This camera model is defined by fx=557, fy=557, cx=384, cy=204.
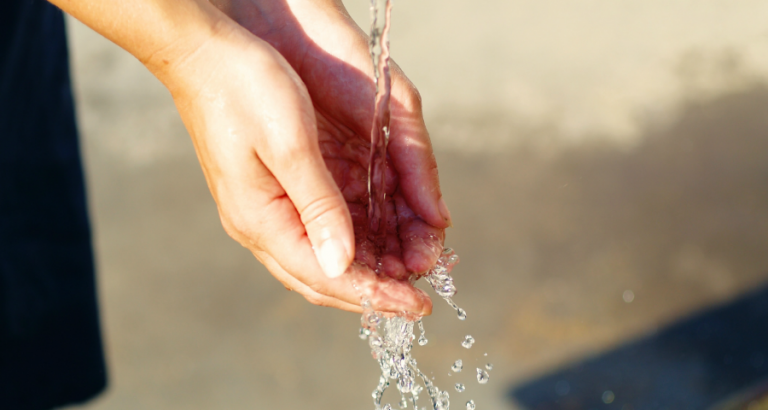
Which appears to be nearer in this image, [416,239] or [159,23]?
[159,23]

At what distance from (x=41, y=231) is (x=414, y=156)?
1.11 m

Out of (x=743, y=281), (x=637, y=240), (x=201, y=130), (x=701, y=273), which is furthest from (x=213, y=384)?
(x=743, y=281)

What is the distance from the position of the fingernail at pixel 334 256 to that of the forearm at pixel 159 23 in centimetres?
37

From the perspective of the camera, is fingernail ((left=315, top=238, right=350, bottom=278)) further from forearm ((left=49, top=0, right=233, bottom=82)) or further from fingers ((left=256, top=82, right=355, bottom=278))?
forearm ((left=49, top=0, right=233, bottom=82))

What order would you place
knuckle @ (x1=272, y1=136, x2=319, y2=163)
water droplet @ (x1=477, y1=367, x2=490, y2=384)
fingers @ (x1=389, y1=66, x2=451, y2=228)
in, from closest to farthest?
knuckle @ (x1=272, y1=136, x2=319, y2=163) < fingers @ (x1=389, y1=66, x2=451, y2=228) < water droplet @ (x1=477, y1=367, x2=490, y2=384)

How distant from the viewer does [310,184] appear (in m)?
0.82

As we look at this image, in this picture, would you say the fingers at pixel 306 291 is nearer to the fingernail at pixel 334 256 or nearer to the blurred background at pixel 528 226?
the fingernail at pixel 334 256

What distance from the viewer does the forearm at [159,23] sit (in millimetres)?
851

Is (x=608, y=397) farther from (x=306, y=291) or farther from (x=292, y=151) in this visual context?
(x=292, y=151)

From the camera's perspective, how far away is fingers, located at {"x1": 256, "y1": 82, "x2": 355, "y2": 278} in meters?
0.82

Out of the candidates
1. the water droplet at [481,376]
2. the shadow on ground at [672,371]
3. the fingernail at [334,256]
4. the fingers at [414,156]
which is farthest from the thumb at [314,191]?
the shadow on ground at [672,371]

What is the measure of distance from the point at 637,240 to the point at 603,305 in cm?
28

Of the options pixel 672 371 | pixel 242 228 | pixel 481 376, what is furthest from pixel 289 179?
pixel 672 371

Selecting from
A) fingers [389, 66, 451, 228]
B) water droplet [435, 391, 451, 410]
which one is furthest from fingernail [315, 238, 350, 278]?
water droplet [435, 391, 451, 410]
